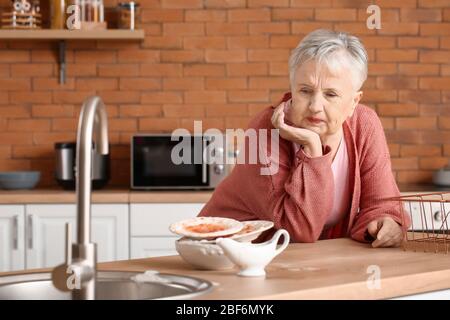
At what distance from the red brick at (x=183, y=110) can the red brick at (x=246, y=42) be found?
0.40 meters

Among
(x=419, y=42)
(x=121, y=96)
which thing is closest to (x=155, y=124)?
(x=121, y=96)

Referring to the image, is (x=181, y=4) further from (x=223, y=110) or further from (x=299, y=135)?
(x=299, y=135)

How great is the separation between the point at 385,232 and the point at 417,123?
106 inches

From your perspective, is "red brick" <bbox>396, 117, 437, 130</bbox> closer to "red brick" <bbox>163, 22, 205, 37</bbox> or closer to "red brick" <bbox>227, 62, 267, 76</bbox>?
"red brick" <bbox>227, 62, 267, 76</bbox>

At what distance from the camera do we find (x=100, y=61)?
4852mm

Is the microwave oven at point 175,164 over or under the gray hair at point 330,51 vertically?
under

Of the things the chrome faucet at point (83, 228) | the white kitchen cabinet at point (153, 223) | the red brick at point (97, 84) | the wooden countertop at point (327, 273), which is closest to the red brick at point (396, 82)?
the white kitchen cabinet at point (153, 223)

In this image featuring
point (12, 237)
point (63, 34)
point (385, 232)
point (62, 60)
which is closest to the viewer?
point (385, 232)

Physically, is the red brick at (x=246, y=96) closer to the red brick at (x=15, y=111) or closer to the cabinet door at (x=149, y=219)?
the cabinet door at (x=149, y=219)

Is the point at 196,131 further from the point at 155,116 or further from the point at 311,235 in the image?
the point at 311,235

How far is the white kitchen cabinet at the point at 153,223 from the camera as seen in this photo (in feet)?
14.0

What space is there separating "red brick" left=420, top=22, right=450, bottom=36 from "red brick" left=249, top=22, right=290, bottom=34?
0.81 meters

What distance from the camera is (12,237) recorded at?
4242 mm
